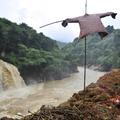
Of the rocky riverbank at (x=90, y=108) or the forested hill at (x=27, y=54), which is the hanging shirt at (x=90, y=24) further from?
the forested hill at (x=27, y=54)

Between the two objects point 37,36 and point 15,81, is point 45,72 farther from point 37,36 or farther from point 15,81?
point 15,81

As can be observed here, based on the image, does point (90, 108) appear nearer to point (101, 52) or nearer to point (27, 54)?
point (27, 54)

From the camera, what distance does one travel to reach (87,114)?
6.27 m

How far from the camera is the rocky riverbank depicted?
5.87m

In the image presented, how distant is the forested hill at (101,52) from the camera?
67.8 m

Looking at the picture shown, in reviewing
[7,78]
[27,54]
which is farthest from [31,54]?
[7,78]

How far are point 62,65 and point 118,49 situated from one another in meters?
22.9

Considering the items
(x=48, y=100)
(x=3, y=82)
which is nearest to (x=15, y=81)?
(x=3, y=82)

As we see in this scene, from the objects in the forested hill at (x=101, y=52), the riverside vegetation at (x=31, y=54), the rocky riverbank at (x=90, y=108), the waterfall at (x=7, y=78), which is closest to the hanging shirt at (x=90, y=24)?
the rocky riverbank at (x=90, y=108)

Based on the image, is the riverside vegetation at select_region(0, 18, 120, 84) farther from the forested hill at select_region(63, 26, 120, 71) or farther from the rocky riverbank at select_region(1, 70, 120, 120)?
the rocky riverbank at select_region(1, 70, 120, 120)

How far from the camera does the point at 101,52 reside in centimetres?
8162

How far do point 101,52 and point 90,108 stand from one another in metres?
75.3

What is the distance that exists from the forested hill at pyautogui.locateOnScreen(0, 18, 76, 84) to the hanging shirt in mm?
34062

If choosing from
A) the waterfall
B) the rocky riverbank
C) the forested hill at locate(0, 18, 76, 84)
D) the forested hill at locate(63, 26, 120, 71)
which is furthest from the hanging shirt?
the forested hill at locate(63, 26, 120, 71)
